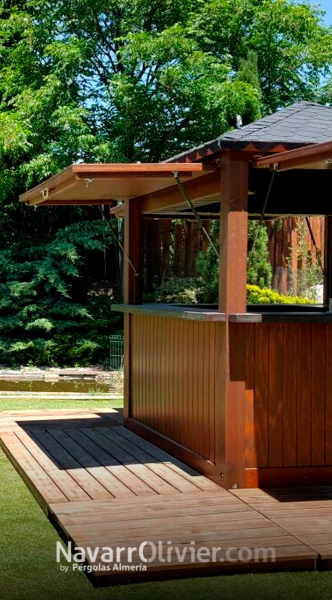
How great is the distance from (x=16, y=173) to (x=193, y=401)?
1114cm

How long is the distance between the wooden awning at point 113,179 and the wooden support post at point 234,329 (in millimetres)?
262

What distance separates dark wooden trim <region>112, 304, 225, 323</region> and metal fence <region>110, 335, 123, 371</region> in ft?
27.8

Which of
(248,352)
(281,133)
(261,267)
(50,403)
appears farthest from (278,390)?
(261,267)

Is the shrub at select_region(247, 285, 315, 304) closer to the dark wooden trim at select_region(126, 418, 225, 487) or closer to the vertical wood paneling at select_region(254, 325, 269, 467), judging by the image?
the dark wooden trim at select_region(126, 418, 225, 487)

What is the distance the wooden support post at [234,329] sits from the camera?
5.50 m

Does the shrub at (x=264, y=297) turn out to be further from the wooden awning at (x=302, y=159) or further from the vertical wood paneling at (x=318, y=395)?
the wooden awning at (x=302, y=159)

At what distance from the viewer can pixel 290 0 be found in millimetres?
18812

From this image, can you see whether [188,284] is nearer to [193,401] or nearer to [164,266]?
[164,266]

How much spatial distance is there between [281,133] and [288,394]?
1655mm

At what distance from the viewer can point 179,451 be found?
643cm

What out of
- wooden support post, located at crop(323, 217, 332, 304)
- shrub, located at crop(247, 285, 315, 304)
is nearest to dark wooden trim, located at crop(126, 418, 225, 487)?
wooden support post, located at crop(323, 217, 332, 304)

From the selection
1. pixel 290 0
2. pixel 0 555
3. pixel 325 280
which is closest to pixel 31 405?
pixel 325 280

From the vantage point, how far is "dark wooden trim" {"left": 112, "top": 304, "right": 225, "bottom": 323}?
5.54m

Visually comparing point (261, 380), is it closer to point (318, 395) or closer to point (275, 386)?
point (275, 386)
